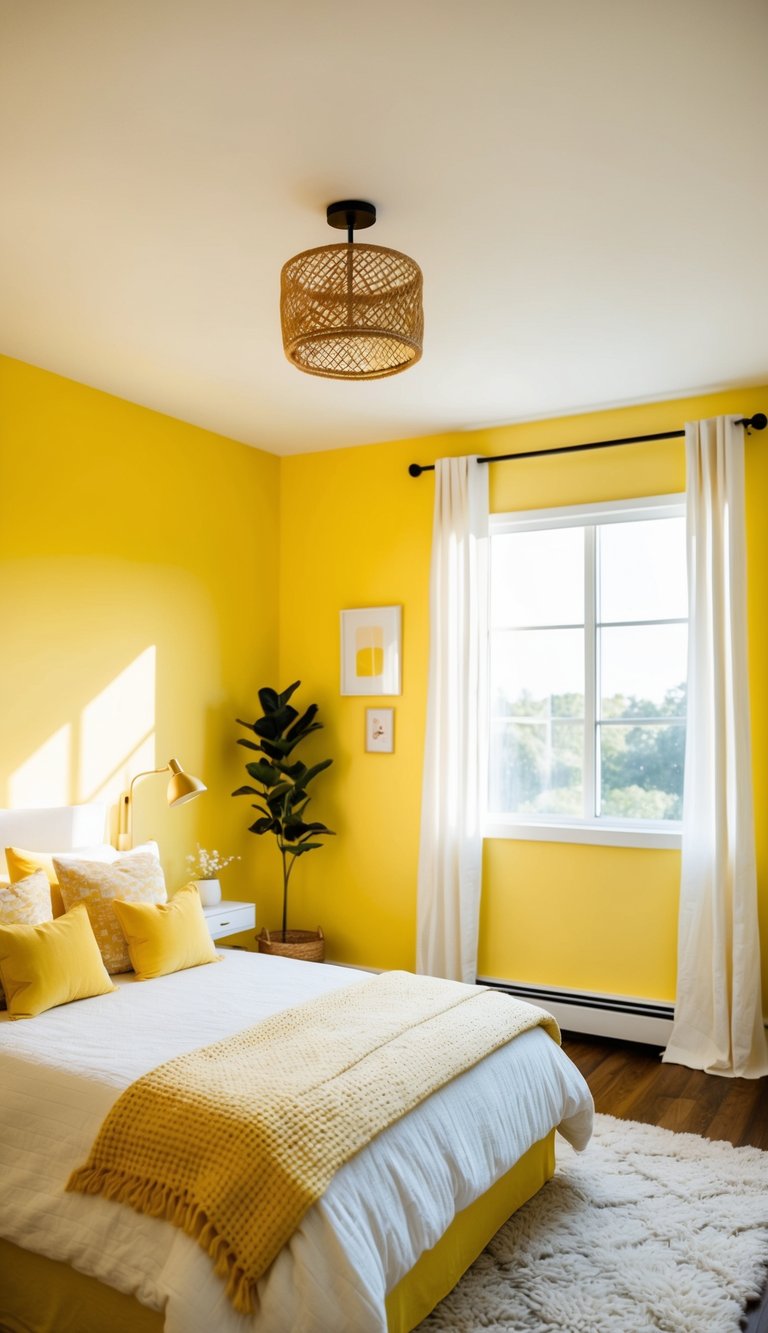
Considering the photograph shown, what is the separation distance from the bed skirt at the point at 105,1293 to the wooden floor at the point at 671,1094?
4.05ft

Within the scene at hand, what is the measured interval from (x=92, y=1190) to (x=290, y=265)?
7.84 feet

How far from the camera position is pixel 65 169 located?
2.75 m

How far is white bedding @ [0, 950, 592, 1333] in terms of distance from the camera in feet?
6.69

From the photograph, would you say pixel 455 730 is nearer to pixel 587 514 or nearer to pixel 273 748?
pixel 273 748

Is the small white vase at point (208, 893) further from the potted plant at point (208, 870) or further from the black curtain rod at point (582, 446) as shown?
the black curtain rod at point (582, 446)

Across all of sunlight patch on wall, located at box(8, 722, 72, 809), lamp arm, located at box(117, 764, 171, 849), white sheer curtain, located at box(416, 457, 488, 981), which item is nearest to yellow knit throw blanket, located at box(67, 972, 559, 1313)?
sunlight patch on wall, located at box(8, 722, 72, 809)

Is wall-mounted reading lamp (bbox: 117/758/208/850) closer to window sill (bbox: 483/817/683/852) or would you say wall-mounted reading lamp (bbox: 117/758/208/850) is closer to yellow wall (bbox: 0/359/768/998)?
yellow wall (bbox: 0/359/768/998)

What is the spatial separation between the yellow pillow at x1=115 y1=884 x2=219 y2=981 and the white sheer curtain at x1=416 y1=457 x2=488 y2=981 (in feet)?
5.19

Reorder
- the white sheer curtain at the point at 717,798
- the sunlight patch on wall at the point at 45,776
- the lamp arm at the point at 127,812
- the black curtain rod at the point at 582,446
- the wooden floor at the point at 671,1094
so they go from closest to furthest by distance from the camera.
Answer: the wooden floor at the point at 671,1094 → the sunlight patch on wall at the point at 45,776 → the white sheer curtain at the point at 717,798 → the black curtain rod at the point at 582,446 → the lamp arm at the point at 127,812

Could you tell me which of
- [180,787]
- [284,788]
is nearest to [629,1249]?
[180,787]

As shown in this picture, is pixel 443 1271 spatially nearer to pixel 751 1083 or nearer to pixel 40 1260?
pixel 40 1260

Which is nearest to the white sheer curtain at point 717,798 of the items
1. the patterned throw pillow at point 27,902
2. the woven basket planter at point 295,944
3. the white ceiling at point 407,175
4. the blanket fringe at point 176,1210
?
the white ceiling at point 407,175

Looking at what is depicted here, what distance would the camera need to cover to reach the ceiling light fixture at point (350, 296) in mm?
2789

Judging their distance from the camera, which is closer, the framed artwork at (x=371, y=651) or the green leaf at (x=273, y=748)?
the green leaf at (x=273, y=748)
